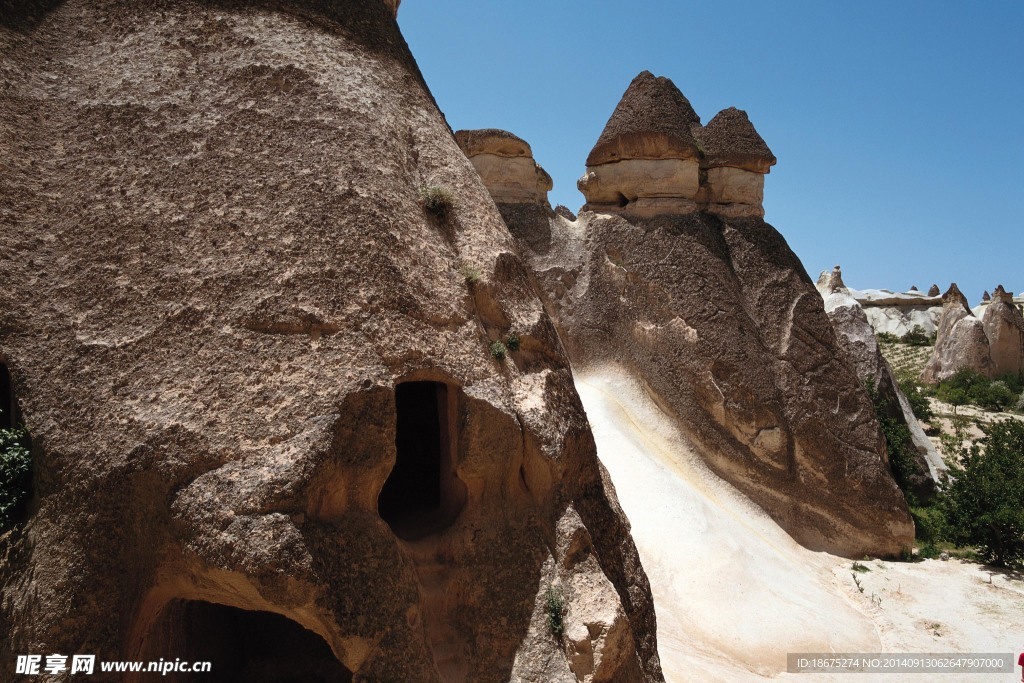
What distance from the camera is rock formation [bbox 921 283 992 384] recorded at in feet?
70.8

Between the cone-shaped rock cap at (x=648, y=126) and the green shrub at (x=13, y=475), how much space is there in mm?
8481

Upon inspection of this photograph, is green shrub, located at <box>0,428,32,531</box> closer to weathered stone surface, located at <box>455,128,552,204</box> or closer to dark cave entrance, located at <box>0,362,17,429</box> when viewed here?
dark cave entrance, located at <box>0,362,17,429</box>

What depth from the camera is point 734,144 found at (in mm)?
10328

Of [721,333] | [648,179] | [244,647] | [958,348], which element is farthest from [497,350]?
[958,348]

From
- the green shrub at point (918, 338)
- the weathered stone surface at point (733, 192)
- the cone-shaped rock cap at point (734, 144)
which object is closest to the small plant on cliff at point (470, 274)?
the weathered stone surface at point (733, 192)

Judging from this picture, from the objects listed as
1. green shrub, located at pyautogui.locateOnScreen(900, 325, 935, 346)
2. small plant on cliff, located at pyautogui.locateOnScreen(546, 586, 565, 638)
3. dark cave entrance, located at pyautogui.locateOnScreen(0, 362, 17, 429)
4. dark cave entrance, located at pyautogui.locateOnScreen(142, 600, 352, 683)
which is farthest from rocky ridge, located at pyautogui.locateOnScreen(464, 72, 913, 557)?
green shrub, located at pyautogui.locateOnScreen(900, 325, 935, 346)

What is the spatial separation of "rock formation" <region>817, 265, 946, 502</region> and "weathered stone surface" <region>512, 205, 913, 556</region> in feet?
3.96

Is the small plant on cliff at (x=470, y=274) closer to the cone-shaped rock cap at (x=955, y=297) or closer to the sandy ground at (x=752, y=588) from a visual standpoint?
the sandy ground at (x=752, y=588)

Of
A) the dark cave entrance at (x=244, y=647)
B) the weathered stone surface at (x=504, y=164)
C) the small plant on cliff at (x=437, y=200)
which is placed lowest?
the dark cave entrance at (x=244, y=647)

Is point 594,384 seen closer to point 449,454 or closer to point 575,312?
point 575,312

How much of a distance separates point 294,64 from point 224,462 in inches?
105

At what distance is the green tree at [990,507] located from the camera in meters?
9.10

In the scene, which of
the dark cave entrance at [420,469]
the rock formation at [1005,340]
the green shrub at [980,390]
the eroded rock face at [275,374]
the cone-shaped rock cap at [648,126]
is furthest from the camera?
the rock formation at [1005,340]

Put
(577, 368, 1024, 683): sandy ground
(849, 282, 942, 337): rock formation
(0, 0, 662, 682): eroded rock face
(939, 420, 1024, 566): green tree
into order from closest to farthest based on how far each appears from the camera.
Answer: (0, 0, 662, 682): eroded rock face
(577, 368, 1024, 683): sandy ground
(939, 420, 1024, 566): green tree
(849, 282, 942, 337): rock formation
